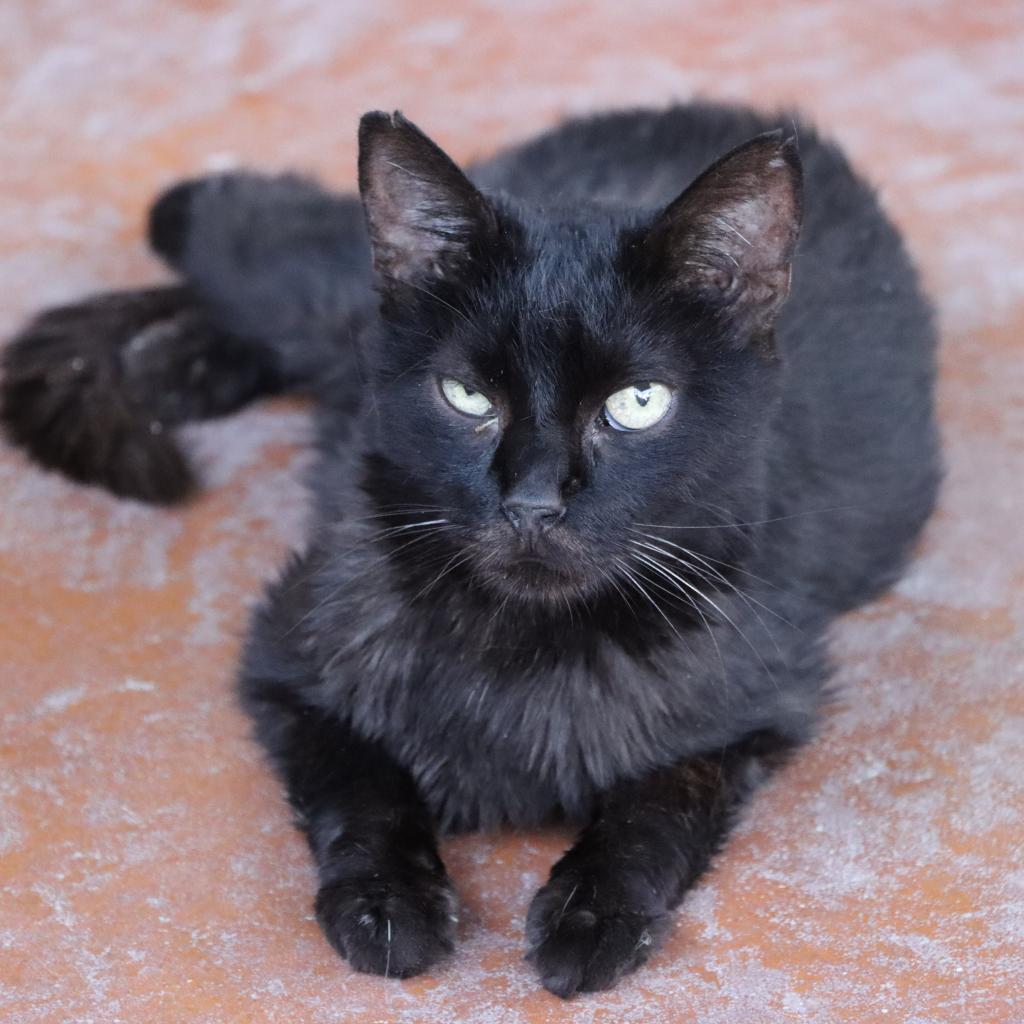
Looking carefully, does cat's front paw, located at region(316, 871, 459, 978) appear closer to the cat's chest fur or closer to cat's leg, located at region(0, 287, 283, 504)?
the cat's chest fur

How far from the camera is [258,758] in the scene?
2.49m

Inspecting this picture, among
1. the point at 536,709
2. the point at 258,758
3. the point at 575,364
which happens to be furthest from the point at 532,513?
the point at 258,758

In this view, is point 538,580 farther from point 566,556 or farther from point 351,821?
point 351,821

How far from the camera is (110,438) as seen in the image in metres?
3.07

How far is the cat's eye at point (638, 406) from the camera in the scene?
209 centimetres

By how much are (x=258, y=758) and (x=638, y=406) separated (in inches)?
35.3

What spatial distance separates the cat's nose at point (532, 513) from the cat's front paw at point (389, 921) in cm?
54

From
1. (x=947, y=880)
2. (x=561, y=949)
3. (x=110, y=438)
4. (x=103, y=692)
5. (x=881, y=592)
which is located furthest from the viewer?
(x=110, y=438)

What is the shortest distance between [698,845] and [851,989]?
0.31 meters

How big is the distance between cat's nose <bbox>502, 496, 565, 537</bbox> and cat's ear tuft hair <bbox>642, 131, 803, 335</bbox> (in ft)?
1.27

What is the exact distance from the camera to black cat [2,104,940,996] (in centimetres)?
208

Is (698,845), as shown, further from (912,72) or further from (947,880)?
(912,72)

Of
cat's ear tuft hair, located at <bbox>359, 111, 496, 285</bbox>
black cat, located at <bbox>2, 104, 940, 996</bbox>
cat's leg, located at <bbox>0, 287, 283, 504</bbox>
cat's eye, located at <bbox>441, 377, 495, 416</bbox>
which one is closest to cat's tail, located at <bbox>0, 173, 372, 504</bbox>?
cat's leg, located at <bbox>0, 287, 283, 504</bbox>

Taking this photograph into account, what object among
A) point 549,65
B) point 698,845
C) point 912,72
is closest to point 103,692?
point 698,845
